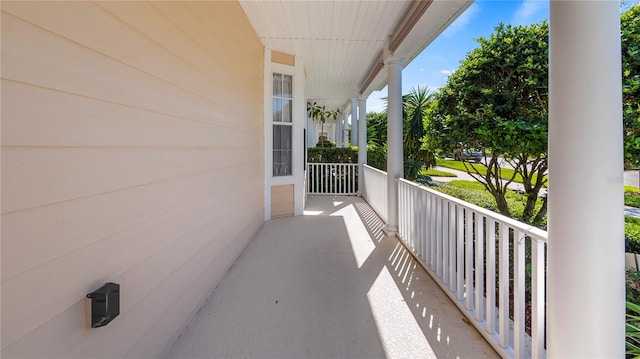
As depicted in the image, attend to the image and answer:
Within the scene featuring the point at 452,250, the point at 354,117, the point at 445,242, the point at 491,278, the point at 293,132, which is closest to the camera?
the point at 491,278

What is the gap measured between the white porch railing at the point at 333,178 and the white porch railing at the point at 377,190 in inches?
35.9

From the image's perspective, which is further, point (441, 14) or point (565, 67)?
point (441, 14)

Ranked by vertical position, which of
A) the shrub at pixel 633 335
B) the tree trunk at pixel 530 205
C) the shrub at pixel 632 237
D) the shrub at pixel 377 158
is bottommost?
the shrub at pixel 633 335

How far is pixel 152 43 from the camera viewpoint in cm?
147

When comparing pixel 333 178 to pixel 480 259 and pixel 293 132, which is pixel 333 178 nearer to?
pixel 293 132

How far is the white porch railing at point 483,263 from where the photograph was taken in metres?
1.36

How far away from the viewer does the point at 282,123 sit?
4.77 metres

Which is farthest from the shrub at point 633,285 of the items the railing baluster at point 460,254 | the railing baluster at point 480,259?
the railing baluster at point 460,254

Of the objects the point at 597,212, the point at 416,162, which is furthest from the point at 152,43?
the point at 416,162

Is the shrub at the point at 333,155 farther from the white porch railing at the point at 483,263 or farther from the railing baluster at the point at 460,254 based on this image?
the railing baluster at the point at 460,254

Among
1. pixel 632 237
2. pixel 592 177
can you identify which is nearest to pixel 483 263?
pixel 592 177

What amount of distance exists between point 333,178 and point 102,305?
6.45 metres

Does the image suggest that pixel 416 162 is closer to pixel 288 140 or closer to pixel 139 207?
pixel 288 140

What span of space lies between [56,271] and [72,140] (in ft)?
1.50
